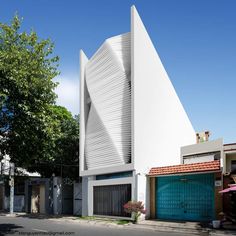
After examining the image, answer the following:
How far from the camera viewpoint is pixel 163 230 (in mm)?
21094

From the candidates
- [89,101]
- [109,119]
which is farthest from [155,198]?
Answer: [89,101]

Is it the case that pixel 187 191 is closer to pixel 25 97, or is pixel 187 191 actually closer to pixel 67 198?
pixel 25 97

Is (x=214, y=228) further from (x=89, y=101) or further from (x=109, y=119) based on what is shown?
(x=89, y=101)

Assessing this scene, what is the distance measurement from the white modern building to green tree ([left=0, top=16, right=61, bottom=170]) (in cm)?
930

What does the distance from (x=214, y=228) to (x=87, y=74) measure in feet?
59.5

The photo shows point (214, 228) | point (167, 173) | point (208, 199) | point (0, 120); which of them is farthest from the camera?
point (167, 173)

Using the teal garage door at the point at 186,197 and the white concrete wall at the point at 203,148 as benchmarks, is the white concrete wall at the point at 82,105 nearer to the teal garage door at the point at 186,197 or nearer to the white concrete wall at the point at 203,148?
the white concrete wall at the point at 203,148

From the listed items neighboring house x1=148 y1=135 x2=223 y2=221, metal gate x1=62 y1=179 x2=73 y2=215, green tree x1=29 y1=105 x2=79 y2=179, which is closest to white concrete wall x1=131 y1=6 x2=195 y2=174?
neighboring house x1=148 y1=135 x2=223 y2=221

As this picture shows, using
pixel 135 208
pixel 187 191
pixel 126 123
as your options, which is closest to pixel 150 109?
pixel 126 123

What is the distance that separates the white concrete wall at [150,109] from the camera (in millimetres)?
27297

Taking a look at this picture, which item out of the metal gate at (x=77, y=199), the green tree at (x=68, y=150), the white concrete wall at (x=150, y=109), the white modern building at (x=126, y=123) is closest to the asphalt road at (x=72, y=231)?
the white modern building at (x=126, y=123)

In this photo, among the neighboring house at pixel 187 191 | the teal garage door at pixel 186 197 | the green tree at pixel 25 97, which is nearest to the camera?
the green tree at pixel 25 97

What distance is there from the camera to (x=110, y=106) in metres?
29.6

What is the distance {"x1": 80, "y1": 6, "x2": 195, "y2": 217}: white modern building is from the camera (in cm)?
2738
